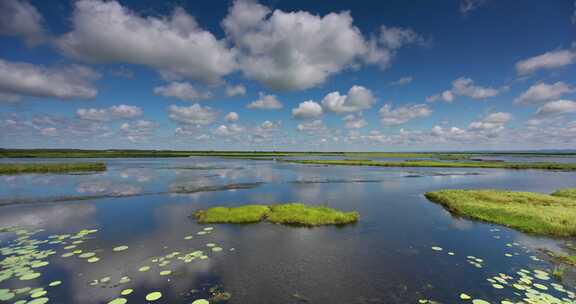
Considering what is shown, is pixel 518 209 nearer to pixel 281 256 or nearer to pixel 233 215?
pixel 281 256

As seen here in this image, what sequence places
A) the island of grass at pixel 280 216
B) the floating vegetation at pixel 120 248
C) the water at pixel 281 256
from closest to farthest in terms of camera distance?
1. the water at pixel 281 256
2. the floating vegetation at pixel 120 248
3. the island of grass at pixel 280 216

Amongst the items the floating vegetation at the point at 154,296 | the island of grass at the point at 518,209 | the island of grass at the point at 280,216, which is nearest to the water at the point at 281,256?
the floating vegetation at the point at 154,296

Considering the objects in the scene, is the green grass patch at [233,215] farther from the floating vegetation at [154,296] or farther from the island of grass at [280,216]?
the floating vegetation at [154,296]

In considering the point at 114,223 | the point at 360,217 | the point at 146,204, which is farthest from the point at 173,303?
the point at 146,204

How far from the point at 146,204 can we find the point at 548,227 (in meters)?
36.5

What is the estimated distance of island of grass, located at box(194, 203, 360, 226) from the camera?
22172mm

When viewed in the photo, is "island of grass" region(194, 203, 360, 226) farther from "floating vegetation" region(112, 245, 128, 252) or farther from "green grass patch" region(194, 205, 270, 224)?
"floating vegetation" region(112, 245, 128, 252)

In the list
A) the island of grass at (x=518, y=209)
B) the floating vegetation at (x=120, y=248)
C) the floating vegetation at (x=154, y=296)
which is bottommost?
the floating vegetation at (x=120, y=248)

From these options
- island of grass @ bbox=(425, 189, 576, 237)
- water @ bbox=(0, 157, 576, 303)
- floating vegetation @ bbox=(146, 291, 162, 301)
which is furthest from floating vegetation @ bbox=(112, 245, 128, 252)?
island of grass @ bbox=(425, 189, 576, 237)

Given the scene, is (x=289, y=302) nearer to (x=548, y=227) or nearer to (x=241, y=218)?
(x=241, y=218)

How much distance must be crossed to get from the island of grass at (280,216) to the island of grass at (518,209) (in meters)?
12.0

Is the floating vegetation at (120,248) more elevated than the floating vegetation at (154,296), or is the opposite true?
the floating vegetation at (154,296)

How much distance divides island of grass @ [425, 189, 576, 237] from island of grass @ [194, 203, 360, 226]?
39.5ft

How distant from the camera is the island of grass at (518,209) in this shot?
1973 cm
